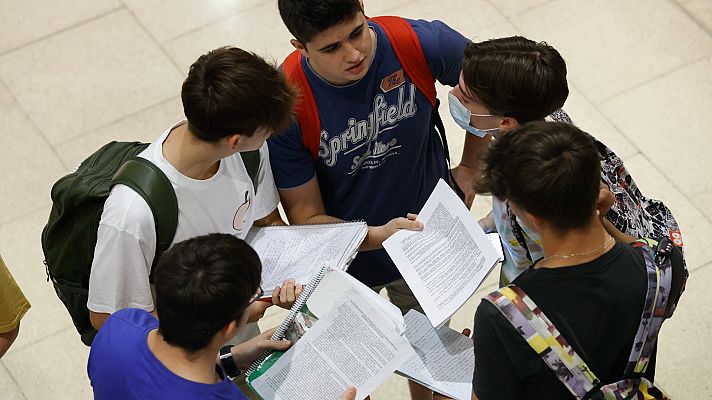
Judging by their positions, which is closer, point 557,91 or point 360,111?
point 557,91

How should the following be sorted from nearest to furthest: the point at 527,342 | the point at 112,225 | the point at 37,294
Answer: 1. the point at 527,342
2. the point at 112,225
3. the point at 37,294

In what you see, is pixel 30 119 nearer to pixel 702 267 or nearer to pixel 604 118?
pixel 604 118

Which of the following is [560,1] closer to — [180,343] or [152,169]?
[152,169]

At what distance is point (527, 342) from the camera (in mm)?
2170

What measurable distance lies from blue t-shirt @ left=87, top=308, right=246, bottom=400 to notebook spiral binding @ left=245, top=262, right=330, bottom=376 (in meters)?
0.32

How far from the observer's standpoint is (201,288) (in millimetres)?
2254

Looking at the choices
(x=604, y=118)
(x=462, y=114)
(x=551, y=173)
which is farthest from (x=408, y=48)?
(x=604, y=118)

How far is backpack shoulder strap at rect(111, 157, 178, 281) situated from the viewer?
257 centimetres

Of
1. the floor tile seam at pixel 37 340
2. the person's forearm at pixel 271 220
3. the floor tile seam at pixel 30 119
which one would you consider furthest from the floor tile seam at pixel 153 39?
the person's forearm at pixel 271 220

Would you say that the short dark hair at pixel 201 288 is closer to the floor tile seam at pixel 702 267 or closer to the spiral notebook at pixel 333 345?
the spiral notebook at pixel 333 345

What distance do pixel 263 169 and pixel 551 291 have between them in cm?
108

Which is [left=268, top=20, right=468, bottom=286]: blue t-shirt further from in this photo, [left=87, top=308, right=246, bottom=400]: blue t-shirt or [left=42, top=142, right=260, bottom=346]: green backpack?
[left=87, top=308, right=246, bottom=400]: blue t-shirt

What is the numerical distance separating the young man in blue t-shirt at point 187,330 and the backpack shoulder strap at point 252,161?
0.54 metres

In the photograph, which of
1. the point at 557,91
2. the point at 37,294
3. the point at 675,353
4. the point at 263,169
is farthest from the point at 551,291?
the point at 37,294
